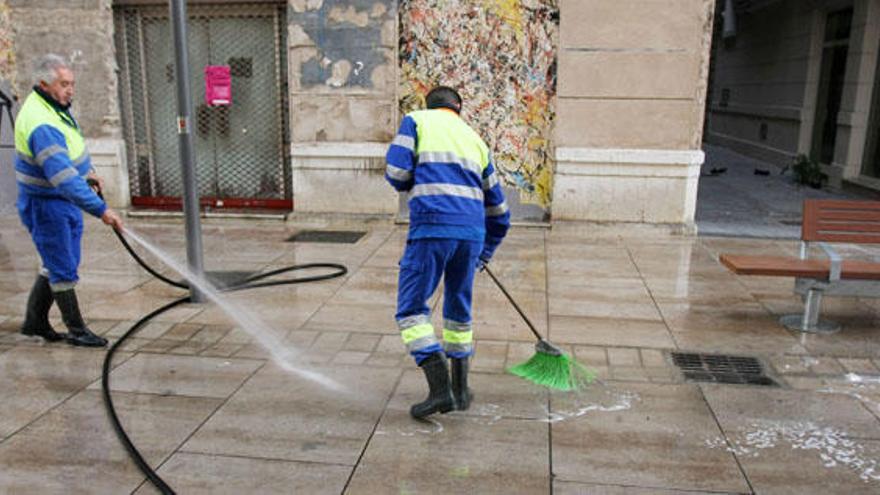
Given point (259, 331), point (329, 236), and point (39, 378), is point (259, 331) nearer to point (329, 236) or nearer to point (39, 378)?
point (39, 378)

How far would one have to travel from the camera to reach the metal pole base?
527 cm

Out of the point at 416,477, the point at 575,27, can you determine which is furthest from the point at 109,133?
the point at 416,477

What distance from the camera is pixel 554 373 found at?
421 centimetres

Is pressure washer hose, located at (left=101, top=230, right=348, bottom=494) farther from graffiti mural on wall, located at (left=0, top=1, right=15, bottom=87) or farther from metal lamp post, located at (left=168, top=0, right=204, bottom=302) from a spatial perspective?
graffiti mural on wall, located at (left=0, top=1, right=15, bottom=87)

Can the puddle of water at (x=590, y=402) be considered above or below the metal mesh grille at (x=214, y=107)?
below

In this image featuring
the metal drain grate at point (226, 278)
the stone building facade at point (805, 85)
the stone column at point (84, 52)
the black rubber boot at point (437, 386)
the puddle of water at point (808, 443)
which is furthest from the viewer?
the stone building facade at point (805, 85)

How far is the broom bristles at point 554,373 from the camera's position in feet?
13.8

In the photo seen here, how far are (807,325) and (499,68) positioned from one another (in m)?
4.72

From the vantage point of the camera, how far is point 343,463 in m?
3.38

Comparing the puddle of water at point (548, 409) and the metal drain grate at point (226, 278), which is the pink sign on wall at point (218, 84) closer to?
the metal drain grate at point (226, 278)

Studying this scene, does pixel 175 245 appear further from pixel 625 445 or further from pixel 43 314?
pixel 625 445

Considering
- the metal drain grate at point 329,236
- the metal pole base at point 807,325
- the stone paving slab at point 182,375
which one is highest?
the metal pole base at point 807,325

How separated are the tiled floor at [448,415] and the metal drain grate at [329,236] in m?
1.57

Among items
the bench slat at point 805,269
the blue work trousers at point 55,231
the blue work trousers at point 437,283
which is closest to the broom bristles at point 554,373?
the blue work trousers at point 437,283
